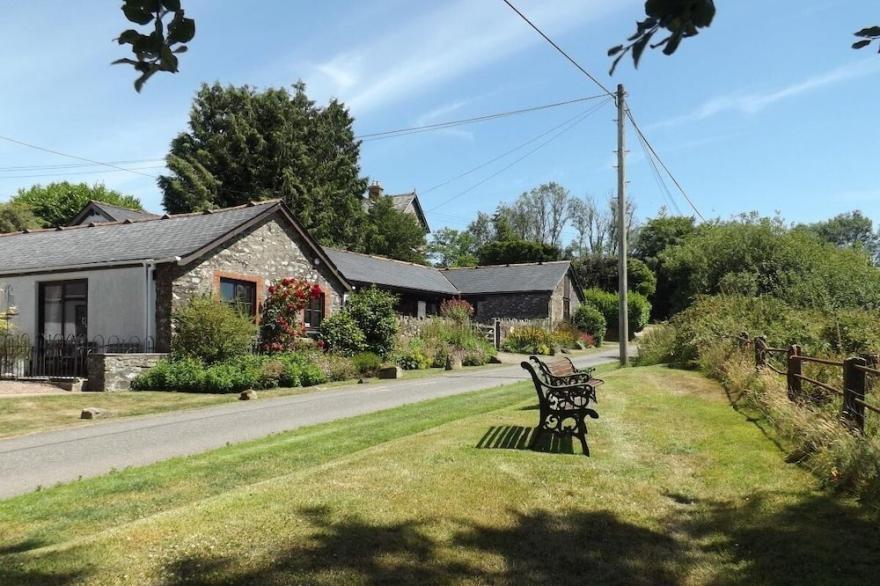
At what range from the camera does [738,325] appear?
59.0 feet

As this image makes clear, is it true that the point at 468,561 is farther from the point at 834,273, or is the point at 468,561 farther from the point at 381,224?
the point at 381,224

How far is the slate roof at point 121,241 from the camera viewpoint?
1909 cm

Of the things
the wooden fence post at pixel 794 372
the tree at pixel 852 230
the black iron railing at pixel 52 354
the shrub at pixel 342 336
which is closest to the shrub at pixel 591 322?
the shrub at pixel 342 336

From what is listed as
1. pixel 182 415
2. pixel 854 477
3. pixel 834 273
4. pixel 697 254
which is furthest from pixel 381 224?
pixel 854 477

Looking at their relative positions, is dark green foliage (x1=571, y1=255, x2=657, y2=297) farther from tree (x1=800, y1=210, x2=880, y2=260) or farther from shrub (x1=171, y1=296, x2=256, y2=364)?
tree (x1=800, y1=210, x2=880, y2=260)

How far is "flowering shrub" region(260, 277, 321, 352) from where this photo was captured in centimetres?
2073

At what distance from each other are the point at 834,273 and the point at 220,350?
20152 mm

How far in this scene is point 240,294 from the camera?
2055 centimetres

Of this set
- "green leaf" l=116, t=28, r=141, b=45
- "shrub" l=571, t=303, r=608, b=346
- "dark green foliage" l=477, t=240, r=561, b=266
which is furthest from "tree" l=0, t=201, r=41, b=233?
"green leaf" l=116, t=28, r=141, b=45

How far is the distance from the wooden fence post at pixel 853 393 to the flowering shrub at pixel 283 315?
15.9 m

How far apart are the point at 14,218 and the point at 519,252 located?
40.5 meters

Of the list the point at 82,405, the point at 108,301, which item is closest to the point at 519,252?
the point at 108,301

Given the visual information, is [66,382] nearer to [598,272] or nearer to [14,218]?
[14,218]

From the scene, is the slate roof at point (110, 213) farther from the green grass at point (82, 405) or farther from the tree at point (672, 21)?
the tree at point (672, 21)
